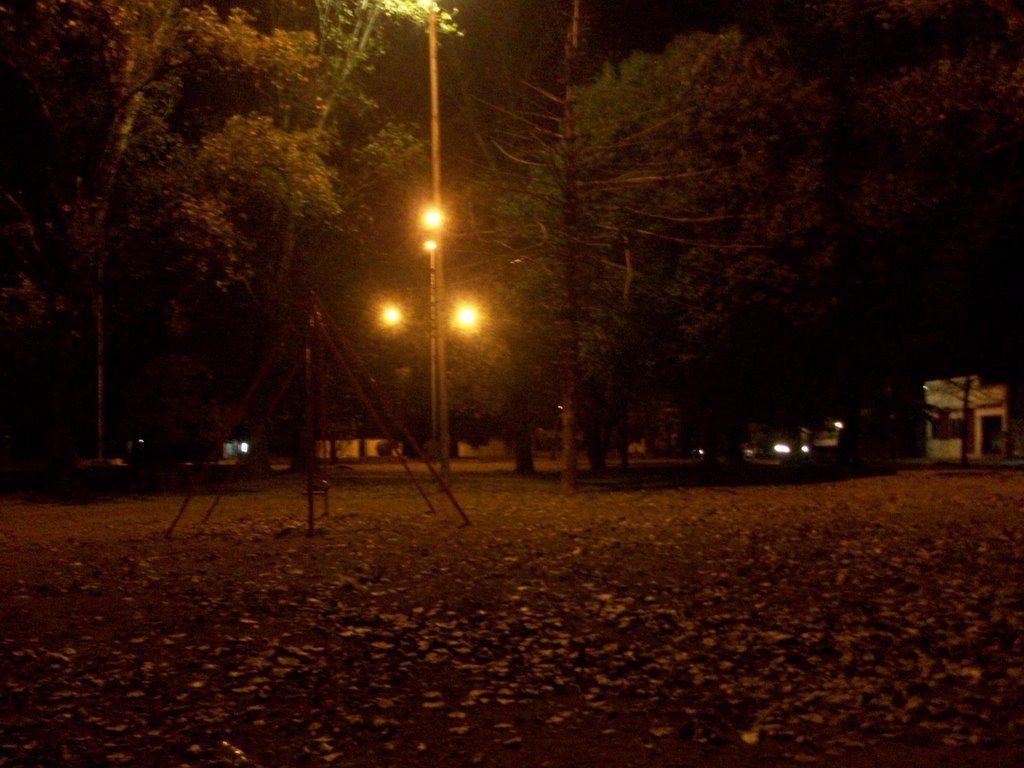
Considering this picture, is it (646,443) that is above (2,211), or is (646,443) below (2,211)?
below

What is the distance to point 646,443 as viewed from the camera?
84438 mm

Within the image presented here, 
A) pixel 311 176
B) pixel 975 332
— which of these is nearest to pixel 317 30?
pixel 311 176

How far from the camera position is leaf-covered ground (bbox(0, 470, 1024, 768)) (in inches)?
262

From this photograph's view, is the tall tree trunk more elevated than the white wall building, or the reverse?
the tall tree trunk

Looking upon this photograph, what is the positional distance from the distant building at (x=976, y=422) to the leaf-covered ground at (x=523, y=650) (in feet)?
137

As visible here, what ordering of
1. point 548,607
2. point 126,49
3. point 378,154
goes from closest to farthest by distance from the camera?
point 548,607 < point 126,49 < point 378,154

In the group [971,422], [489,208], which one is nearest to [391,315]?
[489,208]

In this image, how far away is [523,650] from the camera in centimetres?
862

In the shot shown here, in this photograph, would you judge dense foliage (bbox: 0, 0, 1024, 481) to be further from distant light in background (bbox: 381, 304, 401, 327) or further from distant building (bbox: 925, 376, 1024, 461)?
distant building (bbox: 925, 376, 1024, 461)

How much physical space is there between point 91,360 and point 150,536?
15.3 metres

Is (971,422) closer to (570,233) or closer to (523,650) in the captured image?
(570,233)

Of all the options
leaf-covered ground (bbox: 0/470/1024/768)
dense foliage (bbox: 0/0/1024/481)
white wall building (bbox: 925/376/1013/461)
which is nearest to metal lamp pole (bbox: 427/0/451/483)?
dense foliage (bbox: 0/0/1024/481)

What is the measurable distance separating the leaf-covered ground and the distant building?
137 ft

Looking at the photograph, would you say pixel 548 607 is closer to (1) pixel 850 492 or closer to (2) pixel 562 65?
(2) pixel 562 65
